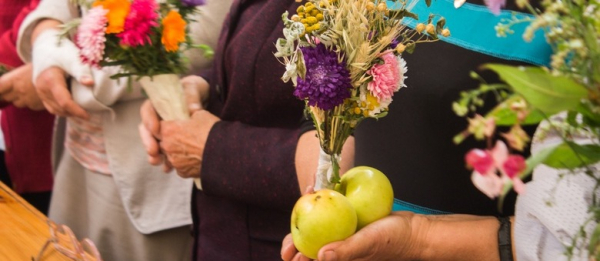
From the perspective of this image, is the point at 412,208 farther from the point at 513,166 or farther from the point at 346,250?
the point at 513,166

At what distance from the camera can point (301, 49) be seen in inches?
38.7

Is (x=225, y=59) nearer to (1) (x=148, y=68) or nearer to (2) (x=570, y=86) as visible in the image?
(1) (x=148, y=68)

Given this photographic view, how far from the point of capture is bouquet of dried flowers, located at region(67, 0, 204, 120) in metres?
1.45

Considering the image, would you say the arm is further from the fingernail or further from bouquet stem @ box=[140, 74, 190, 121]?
the fingernail

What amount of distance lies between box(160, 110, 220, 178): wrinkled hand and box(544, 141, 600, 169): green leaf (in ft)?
3.59

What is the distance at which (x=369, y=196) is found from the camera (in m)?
1.01

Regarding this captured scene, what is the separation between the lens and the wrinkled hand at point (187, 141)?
64.2 inches

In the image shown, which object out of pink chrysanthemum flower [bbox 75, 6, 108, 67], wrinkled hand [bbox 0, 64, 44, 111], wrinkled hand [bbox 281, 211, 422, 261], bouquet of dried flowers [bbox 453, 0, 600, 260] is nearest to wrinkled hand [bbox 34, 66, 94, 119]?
wrinkled hand [bbox 0, 64, 44, 111]

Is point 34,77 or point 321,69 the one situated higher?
point 321,69

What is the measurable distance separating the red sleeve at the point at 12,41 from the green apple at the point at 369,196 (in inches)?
62.0

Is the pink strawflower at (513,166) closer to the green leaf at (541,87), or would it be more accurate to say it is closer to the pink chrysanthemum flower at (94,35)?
the green leaf at (541,87)

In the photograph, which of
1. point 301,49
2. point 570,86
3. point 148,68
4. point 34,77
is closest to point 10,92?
point 34,77

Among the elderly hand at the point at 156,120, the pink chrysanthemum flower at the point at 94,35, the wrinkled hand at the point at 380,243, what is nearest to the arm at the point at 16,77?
the elderly hand at the point at 156,120

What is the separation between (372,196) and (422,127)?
0.19 m
